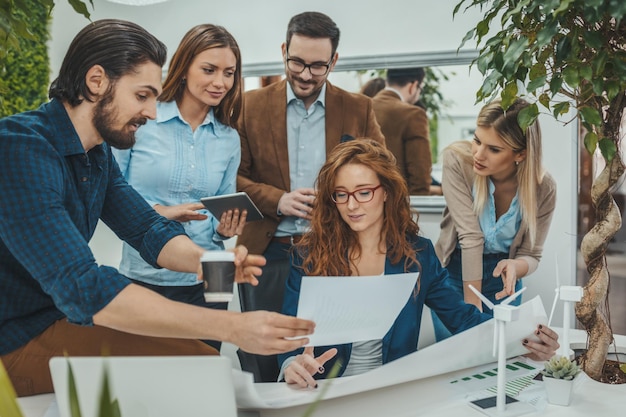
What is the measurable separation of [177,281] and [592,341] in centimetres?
145

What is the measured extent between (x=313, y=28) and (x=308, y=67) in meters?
0.17

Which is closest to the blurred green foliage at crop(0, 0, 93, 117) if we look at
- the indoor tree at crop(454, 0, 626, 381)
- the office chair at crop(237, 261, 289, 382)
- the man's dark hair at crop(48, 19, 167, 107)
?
the office chair at crop(237, 261, 289, 382)

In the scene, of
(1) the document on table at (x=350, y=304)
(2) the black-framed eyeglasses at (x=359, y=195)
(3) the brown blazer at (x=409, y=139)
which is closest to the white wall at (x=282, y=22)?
(3) the brown blazer at (x=409, y=139)

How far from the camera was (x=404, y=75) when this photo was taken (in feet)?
11.7

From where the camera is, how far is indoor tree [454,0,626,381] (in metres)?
1.54

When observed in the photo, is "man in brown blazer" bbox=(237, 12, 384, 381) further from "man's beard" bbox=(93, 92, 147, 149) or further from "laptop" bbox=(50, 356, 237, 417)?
"laptop" bbox=(50, 356, 237, 417)

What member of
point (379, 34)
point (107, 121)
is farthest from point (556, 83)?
point (379, 34)

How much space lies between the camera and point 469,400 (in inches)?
61.2

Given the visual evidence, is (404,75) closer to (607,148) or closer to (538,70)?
(538,70)

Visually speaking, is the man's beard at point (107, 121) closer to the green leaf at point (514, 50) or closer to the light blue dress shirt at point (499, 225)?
the green leaf at point (514, 50)

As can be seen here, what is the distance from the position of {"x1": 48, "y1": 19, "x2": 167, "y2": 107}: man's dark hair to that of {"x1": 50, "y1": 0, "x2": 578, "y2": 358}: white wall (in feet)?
6.87

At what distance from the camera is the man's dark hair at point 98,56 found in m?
1.60

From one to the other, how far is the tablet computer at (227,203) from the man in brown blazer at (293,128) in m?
0.41

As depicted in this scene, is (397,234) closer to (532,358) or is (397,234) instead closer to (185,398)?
(532,358)
